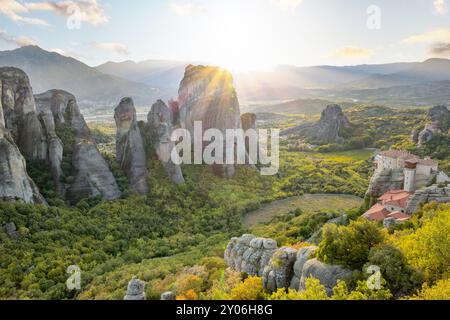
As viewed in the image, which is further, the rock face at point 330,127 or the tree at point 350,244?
the rock face at point 330,127

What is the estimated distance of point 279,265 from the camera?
2322 centimetres

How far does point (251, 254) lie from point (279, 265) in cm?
515

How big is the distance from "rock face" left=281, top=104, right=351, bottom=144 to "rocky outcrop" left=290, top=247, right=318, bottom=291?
126 metres

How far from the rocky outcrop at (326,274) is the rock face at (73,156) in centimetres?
3472

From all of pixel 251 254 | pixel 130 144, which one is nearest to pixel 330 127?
pixel 130 144

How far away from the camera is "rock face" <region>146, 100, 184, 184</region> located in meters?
57.6

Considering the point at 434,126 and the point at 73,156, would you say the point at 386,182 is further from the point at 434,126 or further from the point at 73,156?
the point at 434,126

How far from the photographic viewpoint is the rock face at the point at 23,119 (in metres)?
45.4

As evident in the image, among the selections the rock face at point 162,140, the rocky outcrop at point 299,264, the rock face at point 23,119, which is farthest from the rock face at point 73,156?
the rocky outcrop at point 299,264

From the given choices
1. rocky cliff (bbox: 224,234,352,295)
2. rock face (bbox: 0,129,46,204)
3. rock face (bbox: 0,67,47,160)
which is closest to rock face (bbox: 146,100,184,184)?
rock face (bbox: 0,67,47,160)

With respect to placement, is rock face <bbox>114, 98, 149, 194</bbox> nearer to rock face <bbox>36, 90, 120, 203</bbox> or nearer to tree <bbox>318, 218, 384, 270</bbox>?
rock face <bbox>36, 90, 120, 203</bbox>

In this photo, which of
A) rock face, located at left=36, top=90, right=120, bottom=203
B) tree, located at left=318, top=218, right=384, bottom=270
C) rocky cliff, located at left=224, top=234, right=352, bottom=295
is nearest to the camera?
rocky cliff, located at left=224, top=234, right=352, bottom=295

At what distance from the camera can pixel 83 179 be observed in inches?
1873

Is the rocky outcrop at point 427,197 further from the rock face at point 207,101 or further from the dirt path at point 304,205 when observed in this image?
the rock face at point 207,101
